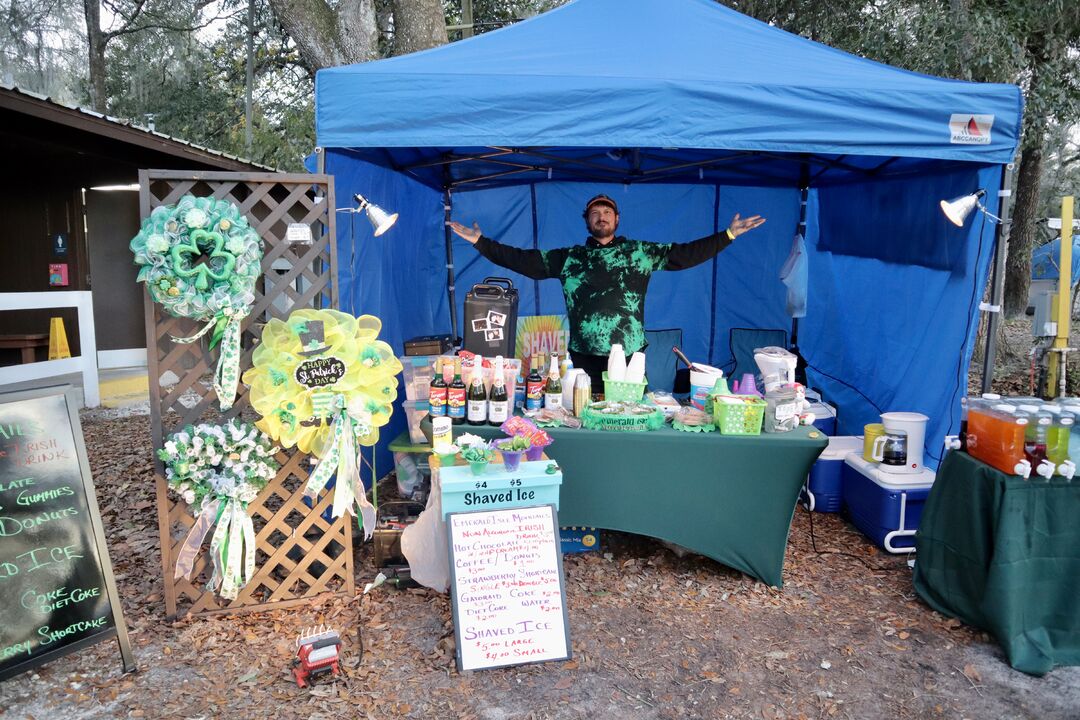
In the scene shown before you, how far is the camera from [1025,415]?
8.11 ft

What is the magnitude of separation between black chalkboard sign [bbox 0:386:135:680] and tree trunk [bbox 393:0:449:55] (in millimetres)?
5563

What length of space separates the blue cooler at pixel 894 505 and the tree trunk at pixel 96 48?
15224 mm

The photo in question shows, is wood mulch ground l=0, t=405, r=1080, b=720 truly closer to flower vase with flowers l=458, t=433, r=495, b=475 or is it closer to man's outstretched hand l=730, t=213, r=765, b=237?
flower vase with flowers l=458, t=433, r=495, b=475

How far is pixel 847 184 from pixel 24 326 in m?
9.29

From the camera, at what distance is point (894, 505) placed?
10.8ft

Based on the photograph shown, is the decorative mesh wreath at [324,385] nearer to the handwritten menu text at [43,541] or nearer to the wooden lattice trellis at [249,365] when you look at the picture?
the wooden lattice trellis at [249,365]

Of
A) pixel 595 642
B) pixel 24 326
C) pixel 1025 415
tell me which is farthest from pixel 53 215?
pixel 1025 415

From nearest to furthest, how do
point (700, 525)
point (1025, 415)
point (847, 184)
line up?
point (1025, 415) → point (700, 525) → point (847, 184)

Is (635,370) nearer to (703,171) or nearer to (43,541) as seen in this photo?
(43,541)

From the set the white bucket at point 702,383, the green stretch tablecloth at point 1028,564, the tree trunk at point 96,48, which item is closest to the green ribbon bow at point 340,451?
the white bucket at point 702,383

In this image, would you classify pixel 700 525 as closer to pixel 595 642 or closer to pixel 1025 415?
pixel 595 642

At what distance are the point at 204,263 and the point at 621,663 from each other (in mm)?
2044

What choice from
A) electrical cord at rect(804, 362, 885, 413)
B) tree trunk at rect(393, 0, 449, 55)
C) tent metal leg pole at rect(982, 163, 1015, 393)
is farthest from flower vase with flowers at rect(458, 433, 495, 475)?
tree trunk at rect(393, 0, 449, 55)

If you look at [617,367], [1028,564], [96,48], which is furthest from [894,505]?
[96,48]
